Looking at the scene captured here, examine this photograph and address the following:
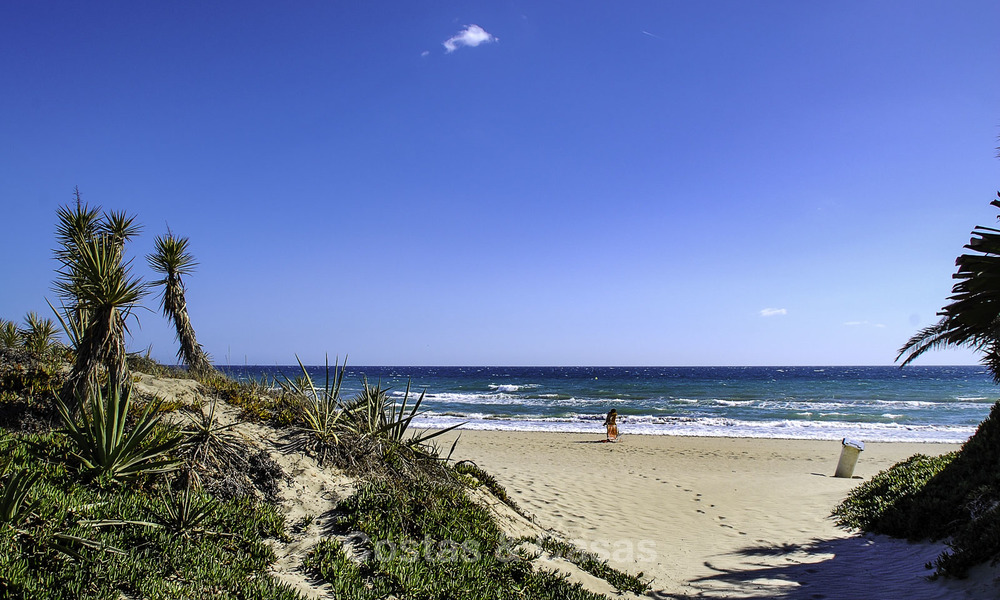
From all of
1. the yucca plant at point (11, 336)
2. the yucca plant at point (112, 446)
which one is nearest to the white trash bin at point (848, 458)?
the yucca plant at point (112, 446)

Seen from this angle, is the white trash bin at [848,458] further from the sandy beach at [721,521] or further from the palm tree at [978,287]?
the palm tree at [978,287]

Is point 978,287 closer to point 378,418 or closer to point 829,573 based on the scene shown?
point 829,573

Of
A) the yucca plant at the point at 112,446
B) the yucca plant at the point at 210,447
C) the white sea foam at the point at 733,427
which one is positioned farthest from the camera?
the white sea foam at the point at 733,427

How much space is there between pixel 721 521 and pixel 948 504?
326cm

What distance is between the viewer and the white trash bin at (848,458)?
13.5 meters

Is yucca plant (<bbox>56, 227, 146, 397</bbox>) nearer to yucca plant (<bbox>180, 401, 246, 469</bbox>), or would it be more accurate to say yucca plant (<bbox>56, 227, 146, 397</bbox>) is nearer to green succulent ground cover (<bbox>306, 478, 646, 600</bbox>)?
yucca plant (<bbox>180, 401, 246, 469</bbox>)

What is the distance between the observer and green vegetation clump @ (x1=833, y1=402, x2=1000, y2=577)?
5.52m

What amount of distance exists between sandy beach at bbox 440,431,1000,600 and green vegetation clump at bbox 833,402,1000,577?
0.84 feet

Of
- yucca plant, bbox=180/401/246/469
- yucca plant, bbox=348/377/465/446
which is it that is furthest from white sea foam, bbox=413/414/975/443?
yucca plant, bbox=180/401/246/469

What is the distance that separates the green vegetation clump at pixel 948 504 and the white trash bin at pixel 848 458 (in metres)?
3.39

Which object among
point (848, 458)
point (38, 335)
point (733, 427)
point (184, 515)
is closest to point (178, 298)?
point (38, 335)

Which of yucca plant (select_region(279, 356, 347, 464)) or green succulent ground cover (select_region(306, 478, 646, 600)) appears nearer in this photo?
green succulent ground cover (select_region(306, 478, 646, 600))

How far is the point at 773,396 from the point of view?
42562mm

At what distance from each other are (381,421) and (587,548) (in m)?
3.35
